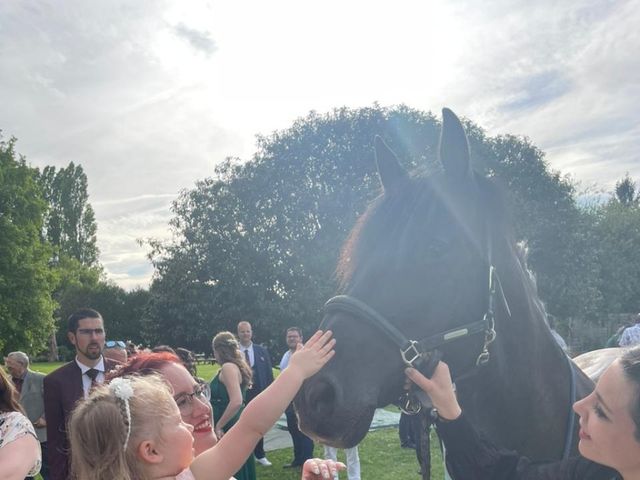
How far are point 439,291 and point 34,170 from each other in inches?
1363

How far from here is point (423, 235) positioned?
2.19 m

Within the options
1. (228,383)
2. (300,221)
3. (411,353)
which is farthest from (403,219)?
(300,221)

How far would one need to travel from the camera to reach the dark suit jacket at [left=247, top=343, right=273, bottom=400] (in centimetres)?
901

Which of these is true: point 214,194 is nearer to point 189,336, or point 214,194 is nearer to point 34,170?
point 189,336

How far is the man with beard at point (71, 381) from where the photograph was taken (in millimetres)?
4453

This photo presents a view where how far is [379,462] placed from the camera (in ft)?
29.8

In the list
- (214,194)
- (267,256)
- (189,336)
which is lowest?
(189,336)

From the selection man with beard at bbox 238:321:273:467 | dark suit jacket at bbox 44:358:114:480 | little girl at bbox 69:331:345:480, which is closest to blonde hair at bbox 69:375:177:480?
little girl at bbox 69:331:345:480

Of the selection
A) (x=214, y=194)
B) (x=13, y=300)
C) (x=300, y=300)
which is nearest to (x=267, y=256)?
(x=300, y=300)

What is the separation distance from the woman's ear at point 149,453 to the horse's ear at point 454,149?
1.61 metres

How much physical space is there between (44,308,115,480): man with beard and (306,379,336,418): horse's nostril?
282 cm

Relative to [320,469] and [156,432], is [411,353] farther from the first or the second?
[156,432]

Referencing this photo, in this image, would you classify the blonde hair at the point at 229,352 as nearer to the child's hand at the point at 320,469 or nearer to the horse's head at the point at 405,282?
the horse's head at the point at 405,282

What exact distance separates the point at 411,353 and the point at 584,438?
63 cm
